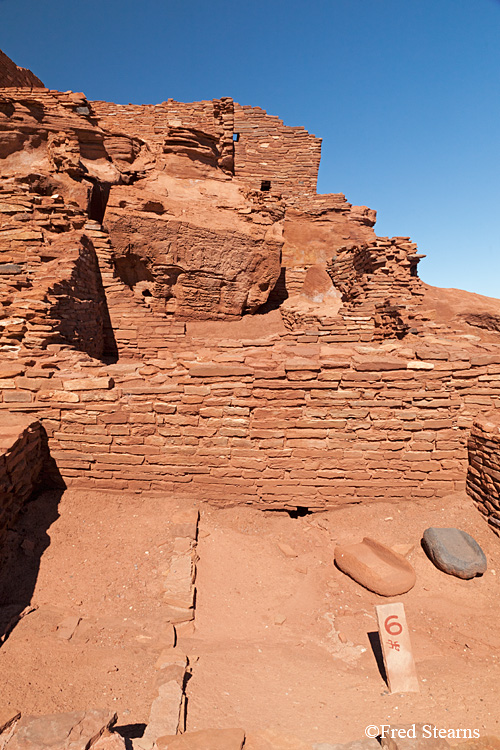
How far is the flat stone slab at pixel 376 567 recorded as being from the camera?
13.1 ft

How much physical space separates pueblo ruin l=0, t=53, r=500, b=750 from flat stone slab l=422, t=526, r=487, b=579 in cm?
14

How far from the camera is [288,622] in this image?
371cm

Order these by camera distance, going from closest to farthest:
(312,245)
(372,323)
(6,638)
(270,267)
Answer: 1. (6,638)
2. (372,323)
3. (270,267)
4. (312,245)

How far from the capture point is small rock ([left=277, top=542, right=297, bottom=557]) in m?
4.61

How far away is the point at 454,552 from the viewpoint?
4.34 metres

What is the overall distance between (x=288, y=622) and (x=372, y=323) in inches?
265

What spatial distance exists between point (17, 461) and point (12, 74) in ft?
62.2

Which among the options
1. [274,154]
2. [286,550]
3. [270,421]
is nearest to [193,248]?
[270,421]

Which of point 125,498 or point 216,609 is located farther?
point 125,498

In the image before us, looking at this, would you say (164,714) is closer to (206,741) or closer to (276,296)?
(206,741)

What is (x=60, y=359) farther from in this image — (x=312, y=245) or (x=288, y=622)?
(x=312, y=245)

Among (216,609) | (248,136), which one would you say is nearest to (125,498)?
(216,609)

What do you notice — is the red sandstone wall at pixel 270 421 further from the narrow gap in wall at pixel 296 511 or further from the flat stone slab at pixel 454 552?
the flat stone slab at pixel 454 552

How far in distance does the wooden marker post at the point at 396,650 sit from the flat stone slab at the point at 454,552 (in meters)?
1.66
